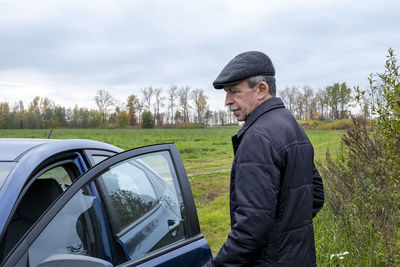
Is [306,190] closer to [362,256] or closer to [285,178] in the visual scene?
[285,178]

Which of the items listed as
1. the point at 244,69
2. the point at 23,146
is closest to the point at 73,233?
the point at 23,146

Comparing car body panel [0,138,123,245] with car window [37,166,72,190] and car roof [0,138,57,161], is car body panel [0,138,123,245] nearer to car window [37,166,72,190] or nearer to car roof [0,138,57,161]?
car roof [0,138,57,161]

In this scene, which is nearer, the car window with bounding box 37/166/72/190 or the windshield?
the windshield

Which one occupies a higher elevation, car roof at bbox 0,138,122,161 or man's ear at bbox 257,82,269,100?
man's ear at bbox 257,82,269,100

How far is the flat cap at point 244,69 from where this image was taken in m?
1.90

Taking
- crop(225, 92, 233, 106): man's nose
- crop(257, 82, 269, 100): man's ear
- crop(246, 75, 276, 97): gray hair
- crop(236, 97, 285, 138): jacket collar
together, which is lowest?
crop(236, 97, 285, 138): jacket collar

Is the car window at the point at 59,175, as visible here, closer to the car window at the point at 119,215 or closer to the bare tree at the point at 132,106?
the car window at the point at 119,215

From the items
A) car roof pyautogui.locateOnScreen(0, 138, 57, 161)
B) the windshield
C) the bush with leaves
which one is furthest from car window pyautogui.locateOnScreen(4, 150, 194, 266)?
the bush with leaves

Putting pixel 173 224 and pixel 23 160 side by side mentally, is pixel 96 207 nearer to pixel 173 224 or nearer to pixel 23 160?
pixel 23 160

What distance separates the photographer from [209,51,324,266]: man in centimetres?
167

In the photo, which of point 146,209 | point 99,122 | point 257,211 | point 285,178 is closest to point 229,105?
point 285,178

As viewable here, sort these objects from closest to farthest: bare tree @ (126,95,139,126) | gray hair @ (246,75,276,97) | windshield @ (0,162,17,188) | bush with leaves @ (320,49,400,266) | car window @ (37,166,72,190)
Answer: windshield @ (0,162,17,188) → gray hair @ (246,75,276,97) → car window @ (37,166,72,190) → bush with leaves @ (320,49,400,266) → bare tree @ (126,95,139,126)

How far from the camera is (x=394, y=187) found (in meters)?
3.38

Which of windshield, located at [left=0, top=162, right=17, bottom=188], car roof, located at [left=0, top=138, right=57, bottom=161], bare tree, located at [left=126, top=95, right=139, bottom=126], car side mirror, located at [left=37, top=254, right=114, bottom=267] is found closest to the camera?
car side mirror, located at [left=37, top=254, right=114, bottom=267]
